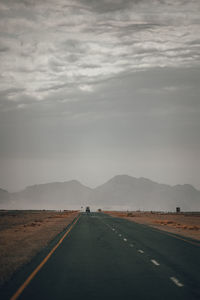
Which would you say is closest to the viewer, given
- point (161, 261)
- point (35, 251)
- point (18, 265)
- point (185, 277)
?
point (185, 277)

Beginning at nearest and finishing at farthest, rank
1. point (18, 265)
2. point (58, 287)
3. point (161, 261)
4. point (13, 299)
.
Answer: point (13, 299) < point (58, 287) < point (18, 265) < point (161, 261)

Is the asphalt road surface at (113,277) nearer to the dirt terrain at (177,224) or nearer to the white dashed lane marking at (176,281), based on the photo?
the white dashed lane marking at (176,281)

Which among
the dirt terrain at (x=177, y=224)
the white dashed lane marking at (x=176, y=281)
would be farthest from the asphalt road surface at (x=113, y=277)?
the dirt terrain at (x=177, y=224)

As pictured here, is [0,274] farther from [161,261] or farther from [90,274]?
[161,261]

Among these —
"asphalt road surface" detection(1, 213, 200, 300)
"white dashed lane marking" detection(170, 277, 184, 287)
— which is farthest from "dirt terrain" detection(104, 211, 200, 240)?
"white dashed lane marking" detection(170, 277, 184, 287)

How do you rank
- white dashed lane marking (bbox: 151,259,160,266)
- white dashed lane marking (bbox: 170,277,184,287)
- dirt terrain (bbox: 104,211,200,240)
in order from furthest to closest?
dirt terrain (bbox: 104,211,200,240) → white dashed lane marking (bbox: 151,259,160,266) → white dashed lane marking (bbox: 170,277,184,287)

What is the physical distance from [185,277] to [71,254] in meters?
6.72

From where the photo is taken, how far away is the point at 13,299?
26.7ft

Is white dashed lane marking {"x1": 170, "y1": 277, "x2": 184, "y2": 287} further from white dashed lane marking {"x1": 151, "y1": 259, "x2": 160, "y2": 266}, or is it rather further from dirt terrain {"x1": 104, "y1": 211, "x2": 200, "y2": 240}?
dirt terrain {"x1": 104, "y1": 211, "x2": 200, "y2": 240}

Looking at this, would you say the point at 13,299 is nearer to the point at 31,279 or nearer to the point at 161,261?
the point at 31,279

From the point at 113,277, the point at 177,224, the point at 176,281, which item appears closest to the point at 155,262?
the point at 113,277

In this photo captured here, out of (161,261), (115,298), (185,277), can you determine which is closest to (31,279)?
(115,298)

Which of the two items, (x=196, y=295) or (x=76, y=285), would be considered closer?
(x=196, y=295)

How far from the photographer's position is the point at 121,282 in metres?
10.2
